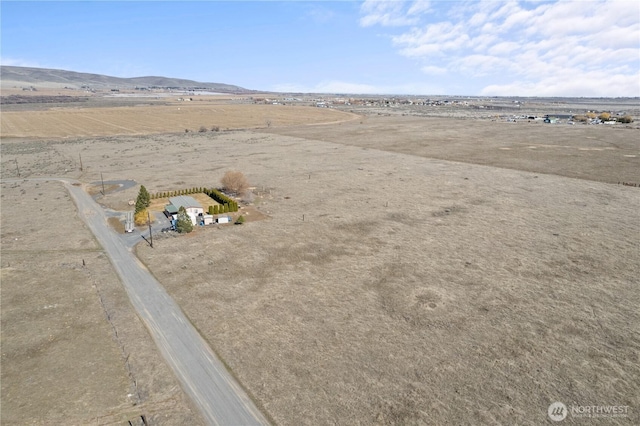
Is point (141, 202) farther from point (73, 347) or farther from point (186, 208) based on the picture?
point (73, 347)

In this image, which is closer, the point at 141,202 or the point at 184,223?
the point at 184,223

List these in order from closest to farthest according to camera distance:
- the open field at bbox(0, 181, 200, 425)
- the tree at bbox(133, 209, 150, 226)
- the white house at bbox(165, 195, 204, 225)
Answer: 1. the open field at bbox(0, 181, 200, 425)
2. the tree at bbox(133, 209, 150, 226)
3. the white house at bbox(165, 195, 204, 225)

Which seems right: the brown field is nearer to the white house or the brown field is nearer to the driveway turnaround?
the driveway turnaround

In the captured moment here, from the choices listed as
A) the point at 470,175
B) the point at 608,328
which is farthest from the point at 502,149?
the point at 608,328

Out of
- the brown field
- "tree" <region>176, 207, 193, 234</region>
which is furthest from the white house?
the brown field

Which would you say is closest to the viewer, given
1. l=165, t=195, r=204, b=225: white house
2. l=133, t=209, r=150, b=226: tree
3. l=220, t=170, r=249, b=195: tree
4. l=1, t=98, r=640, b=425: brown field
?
l=1, t=98, r=640, b=425: brown field

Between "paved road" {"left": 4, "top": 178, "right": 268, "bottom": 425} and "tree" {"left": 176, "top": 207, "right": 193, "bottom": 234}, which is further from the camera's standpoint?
"tree" {"left": 176, "top": 207, "right": 193, "bottom": 234}

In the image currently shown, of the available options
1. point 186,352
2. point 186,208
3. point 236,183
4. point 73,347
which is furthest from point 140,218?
point 186,352

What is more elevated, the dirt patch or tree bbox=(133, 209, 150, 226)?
tree bbox=(133, 209, 150, 226)
